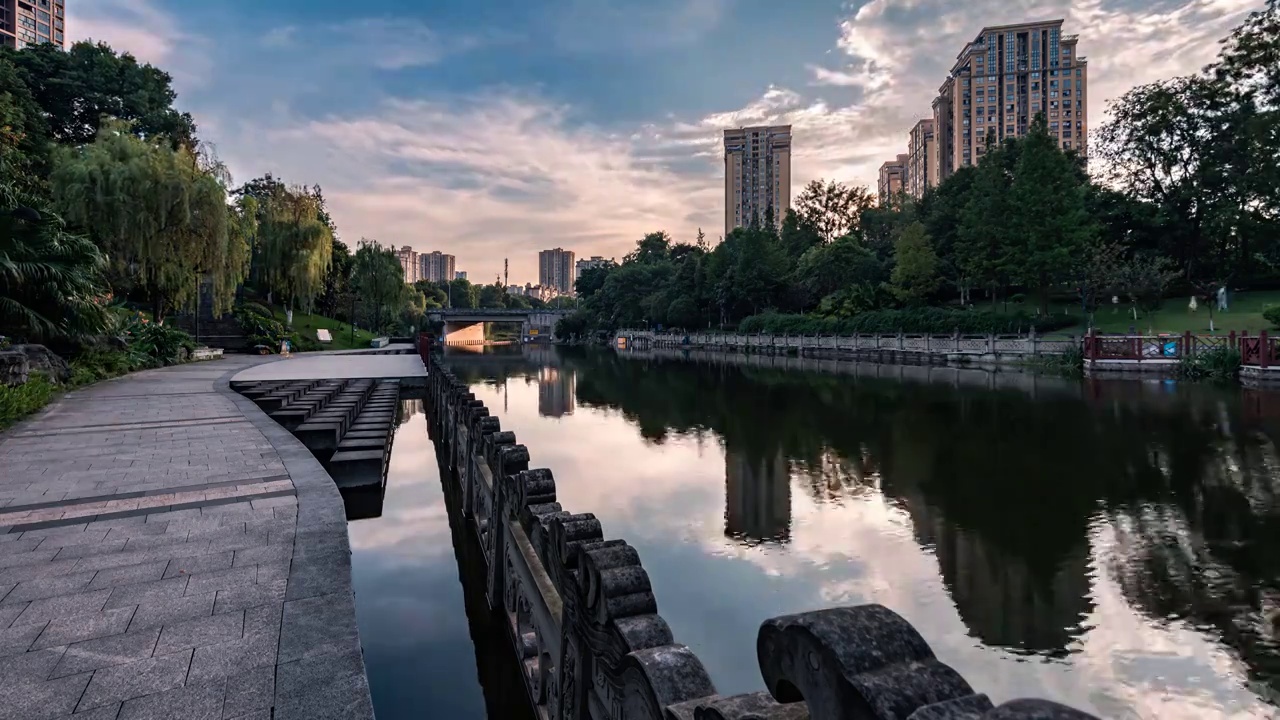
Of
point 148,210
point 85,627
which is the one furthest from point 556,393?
point 85,627

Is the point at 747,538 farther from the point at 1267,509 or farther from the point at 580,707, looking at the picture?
the point at 1267,509

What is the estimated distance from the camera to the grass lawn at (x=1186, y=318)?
114 ft

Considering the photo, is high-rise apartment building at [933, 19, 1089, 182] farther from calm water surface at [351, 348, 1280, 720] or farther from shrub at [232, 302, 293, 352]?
calm water surface at [351, 348, 1280, 720]

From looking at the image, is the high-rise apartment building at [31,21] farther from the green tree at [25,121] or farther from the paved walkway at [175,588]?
the paved walkway at [175,588]

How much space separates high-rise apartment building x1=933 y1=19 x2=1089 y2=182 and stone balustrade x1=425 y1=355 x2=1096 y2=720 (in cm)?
11386

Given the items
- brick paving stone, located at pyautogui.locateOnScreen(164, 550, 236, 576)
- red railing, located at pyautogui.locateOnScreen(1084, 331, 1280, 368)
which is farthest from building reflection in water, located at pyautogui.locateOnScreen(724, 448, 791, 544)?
red railing, located at pyautogui.locateOnScreen(1084, 331, 1280, 368)

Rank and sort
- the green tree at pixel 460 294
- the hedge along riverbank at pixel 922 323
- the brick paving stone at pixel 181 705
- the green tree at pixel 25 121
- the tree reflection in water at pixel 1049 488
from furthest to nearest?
the green tree at pixel 460 294 → the hedge along riverbank at pixel 922 323 → the green tree at pixel 25 121 → the tree reflection in water at pixel 1049 488 → the brick paving stone at pixel 181 705

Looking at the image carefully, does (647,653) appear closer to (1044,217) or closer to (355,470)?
(355,470)

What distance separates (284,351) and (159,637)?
113ft

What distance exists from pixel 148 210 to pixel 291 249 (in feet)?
51.8

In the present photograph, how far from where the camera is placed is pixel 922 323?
4266 cm

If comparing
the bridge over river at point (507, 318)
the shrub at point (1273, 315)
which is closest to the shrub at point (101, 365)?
the shrub at point (1273, 315)

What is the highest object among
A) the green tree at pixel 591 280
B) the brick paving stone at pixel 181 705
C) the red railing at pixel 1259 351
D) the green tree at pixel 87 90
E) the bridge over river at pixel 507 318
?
the green tree at pixel 87 90

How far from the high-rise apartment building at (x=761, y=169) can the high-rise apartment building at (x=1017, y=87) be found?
3948cm
